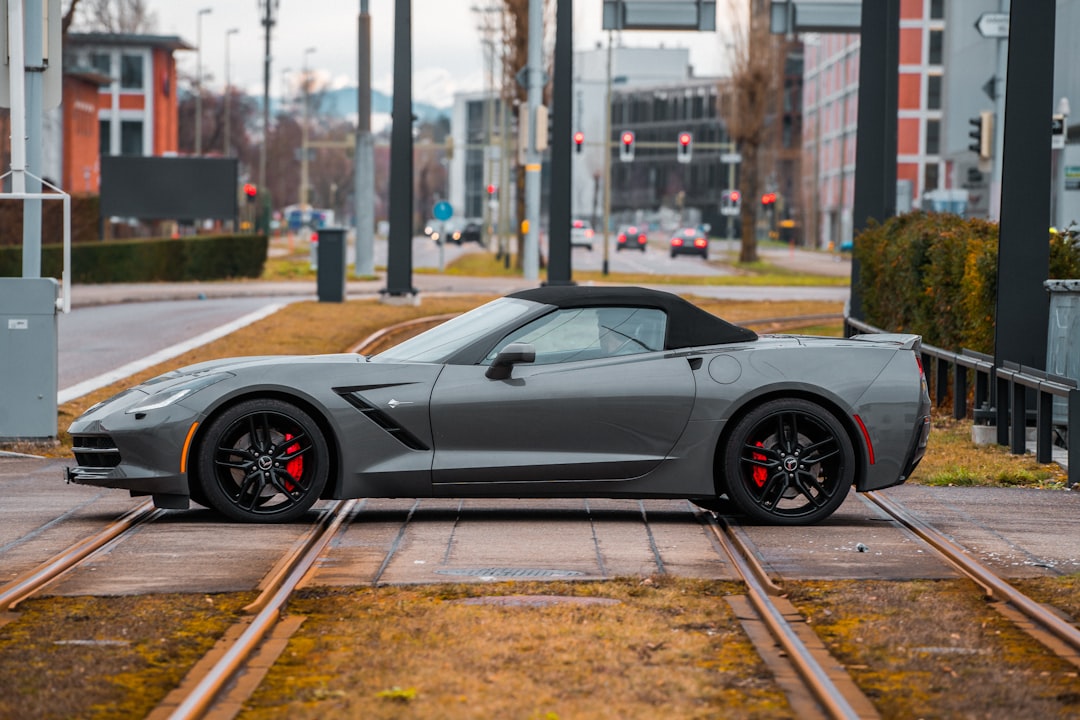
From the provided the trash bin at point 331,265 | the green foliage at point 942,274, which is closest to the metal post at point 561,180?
the trash bin at point 331,265

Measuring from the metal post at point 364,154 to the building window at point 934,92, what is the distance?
67.7 meters

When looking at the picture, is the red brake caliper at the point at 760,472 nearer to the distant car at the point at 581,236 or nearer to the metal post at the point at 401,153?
the metal post at the point at 401,153

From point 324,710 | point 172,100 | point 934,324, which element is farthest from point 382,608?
point 172,100

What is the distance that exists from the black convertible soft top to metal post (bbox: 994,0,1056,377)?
4.50 m

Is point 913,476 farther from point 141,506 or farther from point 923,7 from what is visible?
point 923,7

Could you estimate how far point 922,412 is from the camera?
928cm

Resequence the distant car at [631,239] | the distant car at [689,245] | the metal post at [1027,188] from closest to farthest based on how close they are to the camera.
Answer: the metal post at [1027,188] < the distant car at [689,245] < the distant car at [631,239]

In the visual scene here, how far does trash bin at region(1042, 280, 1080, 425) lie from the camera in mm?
12680

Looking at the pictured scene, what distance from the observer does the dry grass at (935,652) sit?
Answer: 5.35 meters

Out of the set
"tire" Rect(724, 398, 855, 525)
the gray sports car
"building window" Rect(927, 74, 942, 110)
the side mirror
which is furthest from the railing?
"building window" Rect(927, 74, 942, 110)

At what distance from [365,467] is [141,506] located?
5.30 feet

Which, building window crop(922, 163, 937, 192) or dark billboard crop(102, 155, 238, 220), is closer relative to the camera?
dark billboard crop(102, 155, 238, 220)

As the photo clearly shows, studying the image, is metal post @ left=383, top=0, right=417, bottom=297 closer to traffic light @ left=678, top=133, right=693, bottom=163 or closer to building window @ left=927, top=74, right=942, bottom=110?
traffic light @ left=678, top=133, right=693, bottom=163

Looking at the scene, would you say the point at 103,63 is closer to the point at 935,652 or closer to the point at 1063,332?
the point at 1063,332
